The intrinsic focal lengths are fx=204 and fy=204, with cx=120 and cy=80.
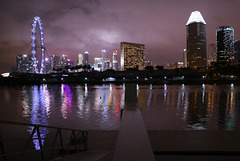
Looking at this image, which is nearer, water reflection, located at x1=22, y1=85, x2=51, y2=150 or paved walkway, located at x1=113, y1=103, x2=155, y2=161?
paved walkway, located at x1=113, y1=103, x2=155, y2=161

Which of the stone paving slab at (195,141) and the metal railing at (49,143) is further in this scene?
the stone paving slab at (195,141)

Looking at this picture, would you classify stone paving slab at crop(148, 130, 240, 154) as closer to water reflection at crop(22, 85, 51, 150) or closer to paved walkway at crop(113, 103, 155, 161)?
paved walkway at crop(113, 103, 155, 161)

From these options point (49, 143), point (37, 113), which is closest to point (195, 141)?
point (49, 143)

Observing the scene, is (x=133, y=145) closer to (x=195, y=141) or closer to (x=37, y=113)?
(x=195, y=141)

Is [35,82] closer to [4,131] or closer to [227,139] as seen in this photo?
[4,131]

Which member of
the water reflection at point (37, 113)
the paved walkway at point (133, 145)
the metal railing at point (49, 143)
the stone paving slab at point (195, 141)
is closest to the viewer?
the paved walkway at point (133, 145)

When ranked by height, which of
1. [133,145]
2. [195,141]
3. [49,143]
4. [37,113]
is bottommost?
[49,143]

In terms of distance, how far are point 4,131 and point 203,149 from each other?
15.5m

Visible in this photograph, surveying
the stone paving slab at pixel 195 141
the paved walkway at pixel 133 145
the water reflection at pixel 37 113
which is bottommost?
the water reflection at pixel 37 113

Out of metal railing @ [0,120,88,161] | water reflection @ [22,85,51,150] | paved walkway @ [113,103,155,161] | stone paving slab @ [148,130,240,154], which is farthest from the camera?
water reflection @ [22,85,51,150]

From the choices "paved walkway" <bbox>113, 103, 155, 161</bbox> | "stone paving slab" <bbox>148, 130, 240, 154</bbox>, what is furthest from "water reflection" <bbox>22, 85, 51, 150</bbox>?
"stone paving slab" <bbox>148, 130, 240, 154</bbox>

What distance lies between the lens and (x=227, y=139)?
11398 millimetres

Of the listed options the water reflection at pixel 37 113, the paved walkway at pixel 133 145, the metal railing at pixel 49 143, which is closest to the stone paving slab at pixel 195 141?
the metal railing at pixel 49 143

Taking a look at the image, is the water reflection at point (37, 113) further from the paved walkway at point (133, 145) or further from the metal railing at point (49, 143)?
the paved walkway at point (133, 145)
